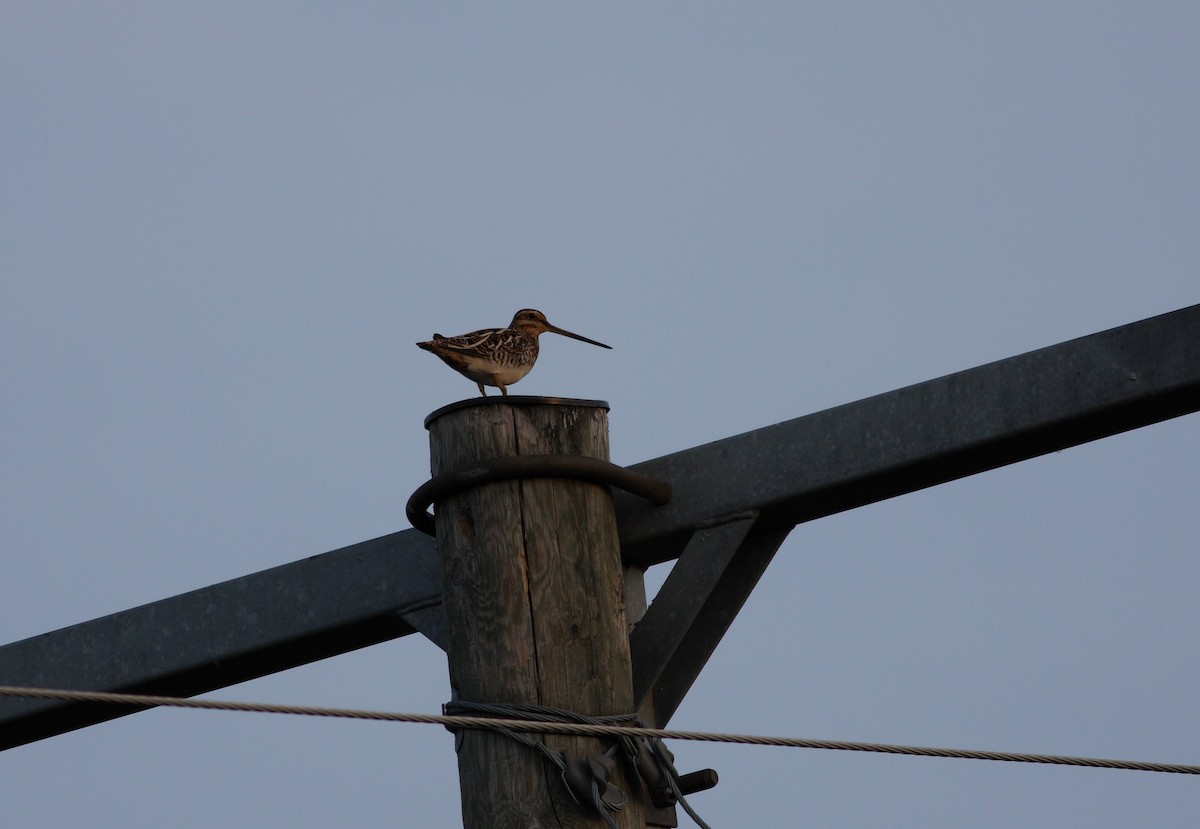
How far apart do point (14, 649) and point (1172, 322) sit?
11.7 feet

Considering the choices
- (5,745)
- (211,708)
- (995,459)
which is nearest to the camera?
(211,708)

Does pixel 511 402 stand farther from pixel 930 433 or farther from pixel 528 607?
pixel 930 433

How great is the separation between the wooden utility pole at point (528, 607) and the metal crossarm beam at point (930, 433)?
12.0 inches

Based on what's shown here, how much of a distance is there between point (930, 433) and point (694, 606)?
0.79 meters

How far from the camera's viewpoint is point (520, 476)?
4.62 meters

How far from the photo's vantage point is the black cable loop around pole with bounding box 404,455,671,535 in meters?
4.61

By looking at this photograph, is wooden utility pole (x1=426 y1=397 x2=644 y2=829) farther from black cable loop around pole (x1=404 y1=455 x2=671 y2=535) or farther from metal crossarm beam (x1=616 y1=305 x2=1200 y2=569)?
metal crossarm beam (x1=616 y1=305 x2=1200 y2=569)

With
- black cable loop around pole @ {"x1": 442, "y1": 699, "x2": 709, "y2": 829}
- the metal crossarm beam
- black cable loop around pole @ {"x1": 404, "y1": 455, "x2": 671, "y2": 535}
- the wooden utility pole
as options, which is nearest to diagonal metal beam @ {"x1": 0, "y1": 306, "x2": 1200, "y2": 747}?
the metal crossarm beam

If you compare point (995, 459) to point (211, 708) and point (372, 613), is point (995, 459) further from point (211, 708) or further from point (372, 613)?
point (211, 708)

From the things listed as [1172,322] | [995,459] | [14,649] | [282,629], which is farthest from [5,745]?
[1172,322]

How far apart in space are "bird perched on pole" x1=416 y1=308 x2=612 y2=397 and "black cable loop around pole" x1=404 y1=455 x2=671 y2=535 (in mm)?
1929

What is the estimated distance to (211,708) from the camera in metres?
3.88

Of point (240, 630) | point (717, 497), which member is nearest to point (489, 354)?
point (240, 630)

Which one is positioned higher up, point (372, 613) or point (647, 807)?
point (372, 613)
